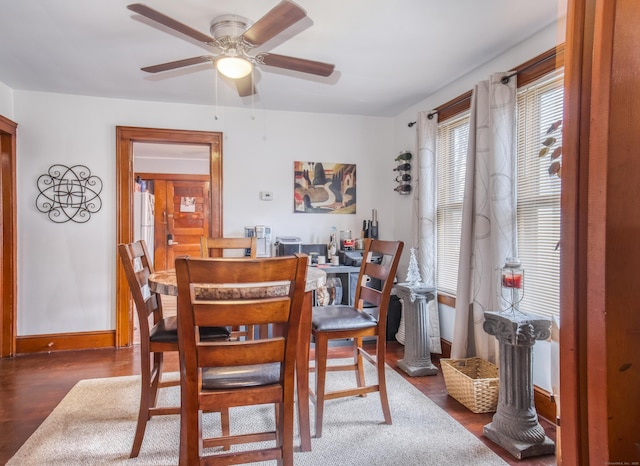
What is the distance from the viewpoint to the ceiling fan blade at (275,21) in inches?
64.3

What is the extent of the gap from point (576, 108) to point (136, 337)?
14.0 feet

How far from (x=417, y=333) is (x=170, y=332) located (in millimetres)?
1887

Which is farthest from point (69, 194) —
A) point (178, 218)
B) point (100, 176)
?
point (178, 218)

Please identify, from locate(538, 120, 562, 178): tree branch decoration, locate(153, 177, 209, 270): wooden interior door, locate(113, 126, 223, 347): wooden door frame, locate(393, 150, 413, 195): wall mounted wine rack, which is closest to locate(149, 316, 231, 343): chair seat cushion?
locate(538, 120, 562, 178): tree branch decoration

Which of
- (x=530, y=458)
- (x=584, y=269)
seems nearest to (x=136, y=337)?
(x=530, y=458)

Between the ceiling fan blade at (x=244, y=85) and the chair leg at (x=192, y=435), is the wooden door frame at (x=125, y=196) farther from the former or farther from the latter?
the chair leg at (x=192, y=435)

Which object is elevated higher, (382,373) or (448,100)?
(448,100)

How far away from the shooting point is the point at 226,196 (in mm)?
3848

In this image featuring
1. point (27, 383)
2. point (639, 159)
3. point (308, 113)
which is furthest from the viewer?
point (308, 113)

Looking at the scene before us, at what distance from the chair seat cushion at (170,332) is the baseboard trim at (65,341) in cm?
198

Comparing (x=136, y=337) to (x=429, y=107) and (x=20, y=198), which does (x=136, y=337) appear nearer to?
(x=20, y=198)

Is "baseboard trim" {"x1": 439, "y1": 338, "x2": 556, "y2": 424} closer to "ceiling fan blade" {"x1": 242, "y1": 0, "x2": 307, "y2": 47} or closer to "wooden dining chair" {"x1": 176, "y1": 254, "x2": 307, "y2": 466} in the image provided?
"wooden dining chair" {"x1": 176, "y1": 254, "x2": 307, "y2": 466}

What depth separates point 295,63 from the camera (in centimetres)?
224

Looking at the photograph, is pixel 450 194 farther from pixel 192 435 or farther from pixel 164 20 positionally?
pixel 192 435
